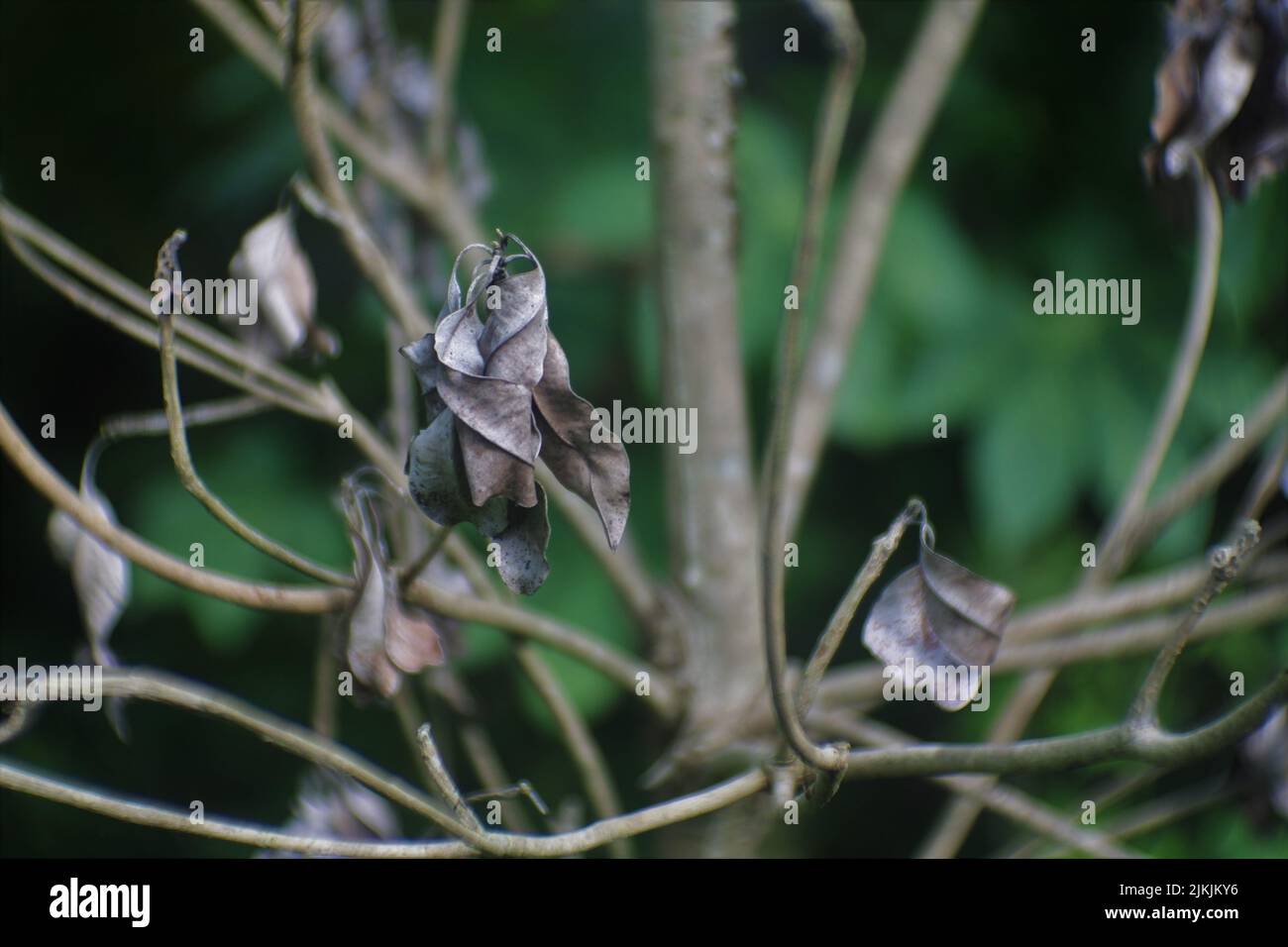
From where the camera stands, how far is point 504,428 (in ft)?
1.43

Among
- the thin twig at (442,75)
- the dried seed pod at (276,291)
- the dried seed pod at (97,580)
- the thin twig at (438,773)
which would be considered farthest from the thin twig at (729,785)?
the thin twig at (442,75)

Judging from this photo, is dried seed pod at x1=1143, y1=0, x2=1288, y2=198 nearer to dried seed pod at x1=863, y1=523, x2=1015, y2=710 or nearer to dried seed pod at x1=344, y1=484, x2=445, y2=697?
dried seed pod at x1=863, y1=523, x2=1015, y2=710

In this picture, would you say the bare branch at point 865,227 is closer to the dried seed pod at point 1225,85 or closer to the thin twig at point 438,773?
the dried seed pod at point 1225,85

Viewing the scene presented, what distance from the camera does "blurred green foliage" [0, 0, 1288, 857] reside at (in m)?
1.19

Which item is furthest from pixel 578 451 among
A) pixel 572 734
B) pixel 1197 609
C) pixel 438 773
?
pixel 572 734

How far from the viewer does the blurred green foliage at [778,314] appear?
1.19 metres

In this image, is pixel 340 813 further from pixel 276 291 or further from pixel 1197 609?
pixel 1197 609

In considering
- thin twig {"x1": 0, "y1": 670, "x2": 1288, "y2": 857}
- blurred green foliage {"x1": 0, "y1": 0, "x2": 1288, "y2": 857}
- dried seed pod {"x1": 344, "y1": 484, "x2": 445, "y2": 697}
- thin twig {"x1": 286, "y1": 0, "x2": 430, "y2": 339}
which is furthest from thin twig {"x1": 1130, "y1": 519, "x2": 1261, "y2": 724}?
blurred green foliage {"x1": 0, "y1": 0, "x2": 1288, "y2": 857}

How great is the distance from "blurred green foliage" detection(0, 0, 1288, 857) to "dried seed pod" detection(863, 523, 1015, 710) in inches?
25.8

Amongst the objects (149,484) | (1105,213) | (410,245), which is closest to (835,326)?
(410,245)

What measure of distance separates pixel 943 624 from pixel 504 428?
0.23 meters

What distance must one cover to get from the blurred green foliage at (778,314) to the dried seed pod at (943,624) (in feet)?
2.15

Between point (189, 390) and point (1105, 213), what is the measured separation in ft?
3.84
